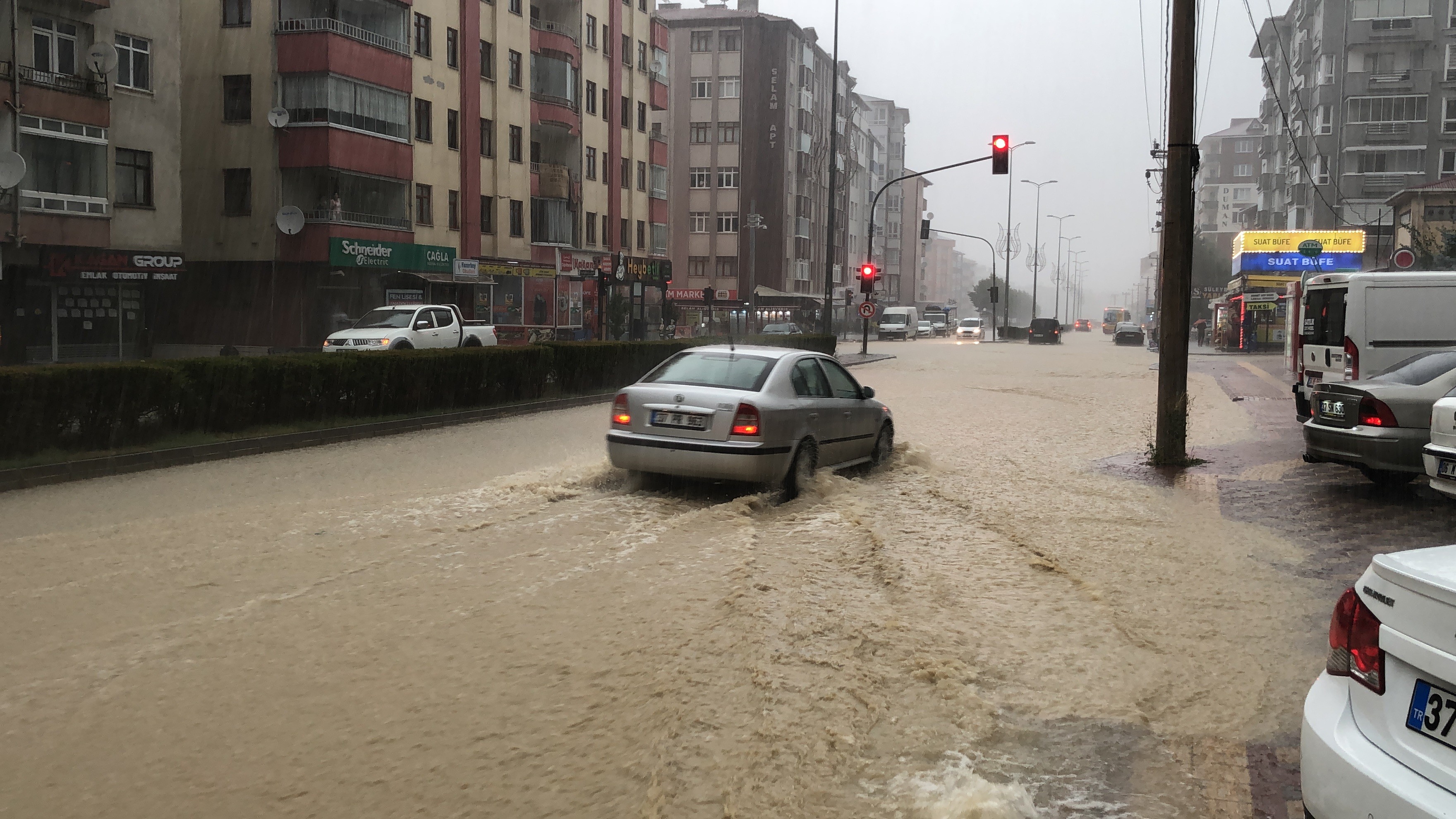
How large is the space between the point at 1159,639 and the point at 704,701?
8.40 feet

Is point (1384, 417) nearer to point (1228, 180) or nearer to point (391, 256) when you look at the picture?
point (391, 256)

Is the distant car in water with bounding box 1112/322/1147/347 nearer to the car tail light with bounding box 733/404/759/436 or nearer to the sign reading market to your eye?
the sign reading market

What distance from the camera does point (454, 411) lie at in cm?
1848

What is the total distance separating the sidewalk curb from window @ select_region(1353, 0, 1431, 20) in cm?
7248

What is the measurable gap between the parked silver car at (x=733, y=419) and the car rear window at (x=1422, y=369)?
5.05 m

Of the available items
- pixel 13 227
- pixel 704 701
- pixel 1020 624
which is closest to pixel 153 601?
pixel 704 701

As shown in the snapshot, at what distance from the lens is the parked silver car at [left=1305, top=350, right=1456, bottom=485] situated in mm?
11070

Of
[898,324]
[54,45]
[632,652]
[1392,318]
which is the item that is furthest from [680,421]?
[898,324]

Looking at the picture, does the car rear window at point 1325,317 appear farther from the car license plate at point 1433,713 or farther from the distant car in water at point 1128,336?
the distant car in water at point 1128,336

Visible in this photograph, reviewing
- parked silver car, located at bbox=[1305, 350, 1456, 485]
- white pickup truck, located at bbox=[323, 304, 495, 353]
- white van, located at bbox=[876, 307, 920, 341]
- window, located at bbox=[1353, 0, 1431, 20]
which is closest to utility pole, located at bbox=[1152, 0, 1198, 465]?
parked silver car, located at bbox=[1305, 350, 1456, 485]

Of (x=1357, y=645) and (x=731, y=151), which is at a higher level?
(x=731, y=151)

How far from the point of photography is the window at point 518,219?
48031 mm

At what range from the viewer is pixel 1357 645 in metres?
3.25

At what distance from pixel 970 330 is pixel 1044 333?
546cm
